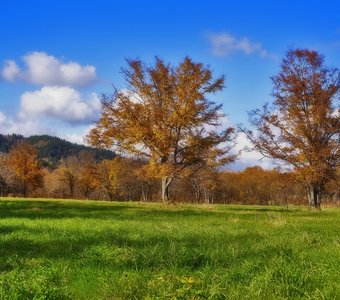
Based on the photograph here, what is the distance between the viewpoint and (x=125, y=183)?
10650cm

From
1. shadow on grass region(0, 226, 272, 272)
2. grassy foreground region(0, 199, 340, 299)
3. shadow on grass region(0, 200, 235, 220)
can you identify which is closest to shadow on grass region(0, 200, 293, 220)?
shadow on grass region(0, 200, 235, 220)

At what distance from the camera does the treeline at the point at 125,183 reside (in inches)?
3156

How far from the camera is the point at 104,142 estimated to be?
120ft

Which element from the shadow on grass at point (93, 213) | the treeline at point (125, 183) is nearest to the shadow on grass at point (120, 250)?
the shadow on grass at point (93, 213)

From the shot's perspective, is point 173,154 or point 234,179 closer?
point 173,154

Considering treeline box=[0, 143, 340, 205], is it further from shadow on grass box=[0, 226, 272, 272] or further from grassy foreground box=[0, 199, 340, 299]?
grassy foreground box=[0, 199, 340, 299]

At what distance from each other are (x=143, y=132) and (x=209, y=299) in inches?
1143

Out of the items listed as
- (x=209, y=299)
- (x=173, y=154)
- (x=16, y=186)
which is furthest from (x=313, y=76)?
(x=16, y=186)

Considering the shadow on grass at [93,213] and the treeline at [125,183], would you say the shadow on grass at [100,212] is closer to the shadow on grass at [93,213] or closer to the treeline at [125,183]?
the shadow on grass at [93,213]

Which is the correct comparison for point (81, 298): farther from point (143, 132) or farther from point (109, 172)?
point (109, 172)

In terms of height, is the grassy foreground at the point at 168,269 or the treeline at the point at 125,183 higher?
the treeline at the point at 125,183

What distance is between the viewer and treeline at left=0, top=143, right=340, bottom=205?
80156 mm

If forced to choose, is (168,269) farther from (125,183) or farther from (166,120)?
(125,183)

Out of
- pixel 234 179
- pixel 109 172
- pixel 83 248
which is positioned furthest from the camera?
pixel 234 179
